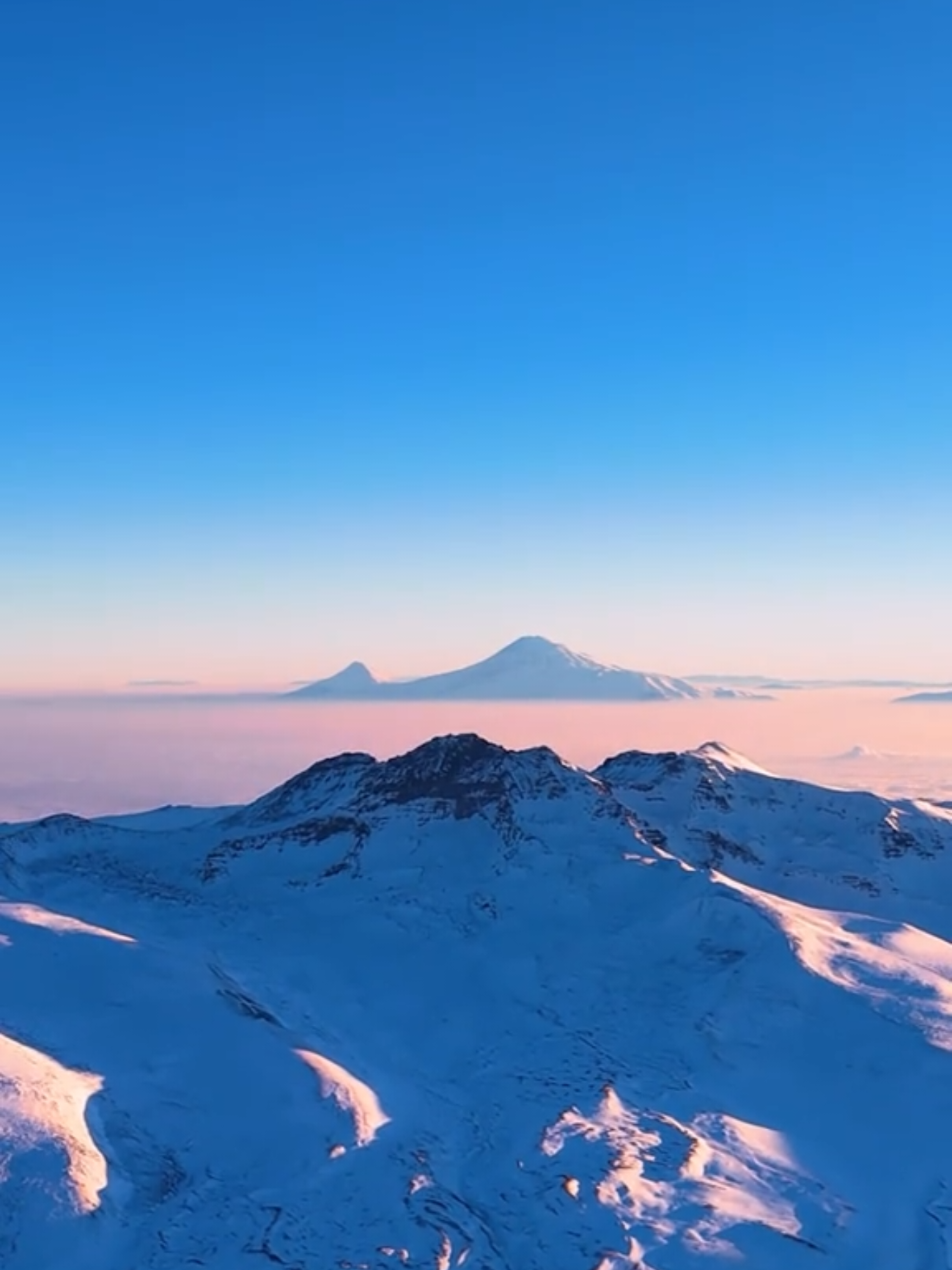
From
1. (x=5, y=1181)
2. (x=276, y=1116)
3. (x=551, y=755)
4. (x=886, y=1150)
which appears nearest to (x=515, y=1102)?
(x=276, y=1116)

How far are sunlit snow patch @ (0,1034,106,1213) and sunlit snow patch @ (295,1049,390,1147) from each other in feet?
39.9

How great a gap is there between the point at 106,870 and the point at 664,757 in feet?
216

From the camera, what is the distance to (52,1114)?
62625mm

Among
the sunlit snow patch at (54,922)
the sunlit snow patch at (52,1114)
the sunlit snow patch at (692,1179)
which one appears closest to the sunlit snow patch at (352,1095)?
the sunlit snow patch at (692,1179)

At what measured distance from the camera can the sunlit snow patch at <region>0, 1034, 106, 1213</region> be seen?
58.9 metres

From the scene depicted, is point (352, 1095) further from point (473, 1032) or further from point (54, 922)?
point (54, 922)

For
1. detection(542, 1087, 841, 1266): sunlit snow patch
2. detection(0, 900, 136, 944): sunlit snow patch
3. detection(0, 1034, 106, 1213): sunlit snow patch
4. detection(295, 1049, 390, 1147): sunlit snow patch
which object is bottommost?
detection(542, 1087, 841, 1266): sunlit snow patch

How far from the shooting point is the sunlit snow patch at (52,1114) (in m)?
58.9

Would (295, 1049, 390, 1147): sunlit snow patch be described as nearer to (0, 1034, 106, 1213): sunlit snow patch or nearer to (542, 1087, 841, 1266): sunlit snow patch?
(542, 1087, 841, 1266): sunlit snow patch

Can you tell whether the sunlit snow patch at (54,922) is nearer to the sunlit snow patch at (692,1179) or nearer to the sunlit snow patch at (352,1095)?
the sunlit snow patch at (352,1095)

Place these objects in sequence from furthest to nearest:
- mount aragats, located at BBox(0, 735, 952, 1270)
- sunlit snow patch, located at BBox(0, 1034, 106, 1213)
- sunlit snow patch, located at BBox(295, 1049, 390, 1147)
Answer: sunlit snow patch, located at BBox(295, 1049, 390, 1147)
mount aragats, located at BBox(0, 735, 952, 1270)
sunlit snow patch, located at BBox(0, 1034, 106, 1213)

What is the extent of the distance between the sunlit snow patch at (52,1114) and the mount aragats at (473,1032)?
192mm

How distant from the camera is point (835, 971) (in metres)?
93.0

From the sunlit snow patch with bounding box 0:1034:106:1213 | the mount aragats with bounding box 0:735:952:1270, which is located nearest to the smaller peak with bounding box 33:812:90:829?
the mount aragats with bounding box 0:735:952:1270
